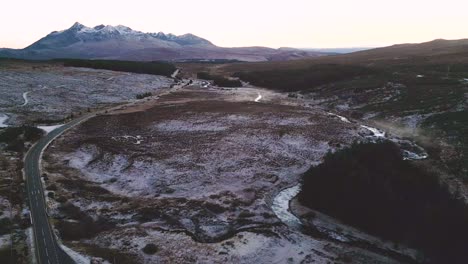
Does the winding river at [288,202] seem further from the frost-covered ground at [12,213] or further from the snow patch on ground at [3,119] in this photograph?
the snow patch on ground at [3,119]

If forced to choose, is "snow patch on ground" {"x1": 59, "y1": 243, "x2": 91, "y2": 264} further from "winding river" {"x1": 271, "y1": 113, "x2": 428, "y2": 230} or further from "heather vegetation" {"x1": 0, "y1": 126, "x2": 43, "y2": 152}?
"heather vegetation" {"x1": 0, "y1": 126, "x2": 43, "y2": 152}

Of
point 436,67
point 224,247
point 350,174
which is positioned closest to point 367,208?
point 350,174

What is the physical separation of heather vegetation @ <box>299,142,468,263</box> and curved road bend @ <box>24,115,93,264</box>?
890 inches

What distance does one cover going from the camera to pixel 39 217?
3459 cm

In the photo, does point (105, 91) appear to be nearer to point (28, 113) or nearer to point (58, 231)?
point (28, 113)

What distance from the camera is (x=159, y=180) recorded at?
Result: 45969 millimetres

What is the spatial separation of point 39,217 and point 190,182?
16.2m

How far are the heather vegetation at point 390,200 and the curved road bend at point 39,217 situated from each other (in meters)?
22.6

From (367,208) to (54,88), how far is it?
10166 centimetres

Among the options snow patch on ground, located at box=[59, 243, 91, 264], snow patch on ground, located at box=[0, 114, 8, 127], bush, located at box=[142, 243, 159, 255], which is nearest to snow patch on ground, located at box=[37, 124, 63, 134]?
snow patch on ground, located at box=[0, 114, 8, 127]

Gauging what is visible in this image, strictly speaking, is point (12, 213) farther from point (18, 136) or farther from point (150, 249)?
point (18, 136)

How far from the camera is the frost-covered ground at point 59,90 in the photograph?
8444cm

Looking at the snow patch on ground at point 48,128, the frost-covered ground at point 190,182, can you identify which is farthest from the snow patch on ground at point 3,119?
the frost-covered ground at point 190,182

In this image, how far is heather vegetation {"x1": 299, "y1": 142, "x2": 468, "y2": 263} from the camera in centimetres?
2948
